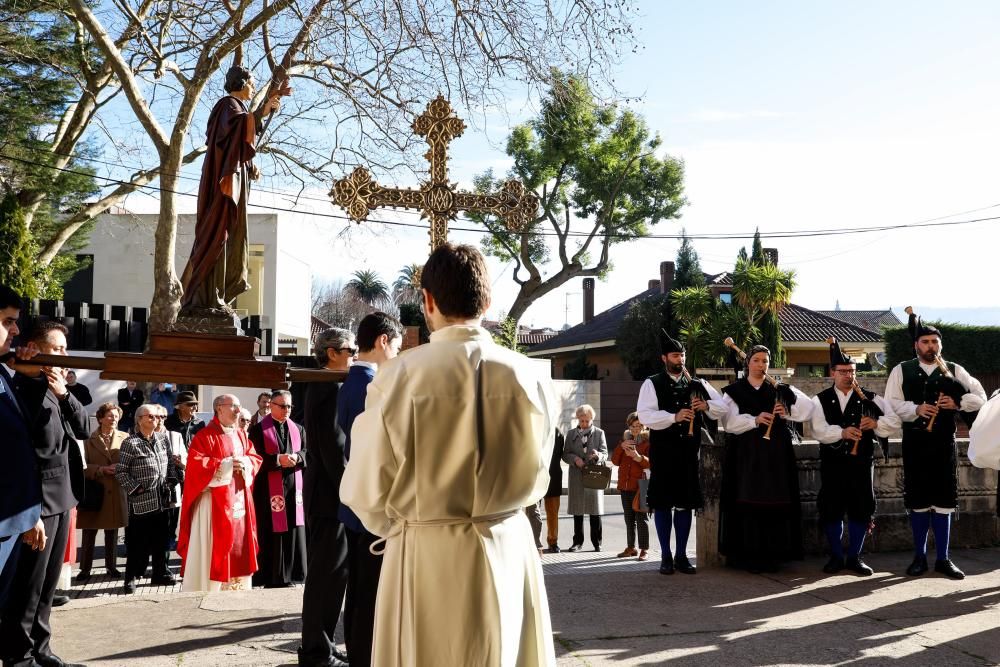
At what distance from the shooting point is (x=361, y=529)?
4.75 meters

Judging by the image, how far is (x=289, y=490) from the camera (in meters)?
9.15

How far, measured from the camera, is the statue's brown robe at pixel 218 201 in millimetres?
4969

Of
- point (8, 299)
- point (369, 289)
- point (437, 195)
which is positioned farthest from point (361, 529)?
point (369, 289)

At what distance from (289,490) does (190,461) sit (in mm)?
1147

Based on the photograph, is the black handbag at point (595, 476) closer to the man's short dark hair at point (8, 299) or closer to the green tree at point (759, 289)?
the man's short dark hair at point (8, 299)

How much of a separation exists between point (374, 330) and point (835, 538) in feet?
16.4

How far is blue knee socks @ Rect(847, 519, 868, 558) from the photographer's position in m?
7.86

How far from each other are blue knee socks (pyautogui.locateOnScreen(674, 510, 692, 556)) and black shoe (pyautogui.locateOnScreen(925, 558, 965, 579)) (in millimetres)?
2031

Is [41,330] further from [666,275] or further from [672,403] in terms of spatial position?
[666,275]

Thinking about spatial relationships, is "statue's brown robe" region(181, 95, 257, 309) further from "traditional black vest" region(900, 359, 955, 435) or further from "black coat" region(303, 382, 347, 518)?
"traditional black vest" region(900, 359, 955, 435)

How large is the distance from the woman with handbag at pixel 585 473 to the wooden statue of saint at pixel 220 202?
789 cm

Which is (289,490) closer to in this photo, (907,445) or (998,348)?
(907,445)

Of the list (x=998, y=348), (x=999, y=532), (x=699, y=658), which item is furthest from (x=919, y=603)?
(x=998, y=348)

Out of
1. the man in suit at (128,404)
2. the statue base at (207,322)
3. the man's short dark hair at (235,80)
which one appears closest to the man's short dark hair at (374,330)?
the statue base at (207,322)
